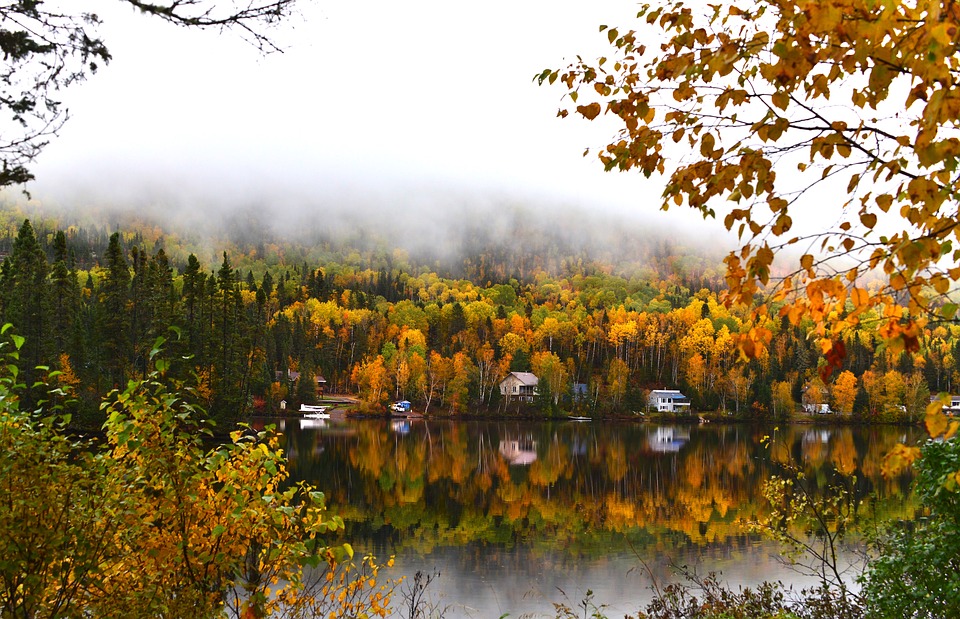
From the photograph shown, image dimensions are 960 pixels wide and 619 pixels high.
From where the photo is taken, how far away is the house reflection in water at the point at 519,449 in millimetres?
39531

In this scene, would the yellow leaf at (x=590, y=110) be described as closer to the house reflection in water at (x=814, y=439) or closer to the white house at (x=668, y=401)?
the house reflection in water at (x=814, y=439)

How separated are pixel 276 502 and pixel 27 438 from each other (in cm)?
161

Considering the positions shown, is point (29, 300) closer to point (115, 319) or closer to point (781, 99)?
point (115, 319)

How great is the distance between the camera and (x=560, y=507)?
80.8 feet

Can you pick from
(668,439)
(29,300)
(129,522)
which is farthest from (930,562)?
(668,439)

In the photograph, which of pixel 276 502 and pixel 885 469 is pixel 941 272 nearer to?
pixel 885 469

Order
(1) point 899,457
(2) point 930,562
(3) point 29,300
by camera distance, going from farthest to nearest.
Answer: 1. (3) point 29,300
2. (2) point 930,562
3. (1) point 899,457

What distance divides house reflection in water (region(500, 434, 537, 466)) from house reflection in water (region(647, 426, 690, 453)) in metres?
8.15

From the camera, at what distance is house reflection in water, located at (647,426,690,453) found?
47125 mm

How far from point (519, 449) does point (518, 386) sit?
45.7 m

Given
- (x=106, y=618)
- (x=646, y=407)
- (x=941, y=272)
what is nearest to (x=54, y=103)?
(x=106, y=618)

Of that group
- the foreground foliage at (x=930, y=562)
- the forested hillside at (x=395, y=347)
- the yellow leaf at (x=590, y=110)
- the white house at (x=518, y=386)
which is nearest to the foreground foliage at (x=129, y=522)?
the yellow leaf at (x=590, y=110)

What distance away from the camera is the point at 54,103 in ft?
19.5

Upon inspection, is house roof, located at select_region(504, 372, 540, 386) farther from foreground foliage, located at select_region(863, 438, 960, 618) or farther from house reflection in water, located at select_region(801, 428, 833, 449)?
foreground foliage, located at select_region(863, 438, 960, 618)
